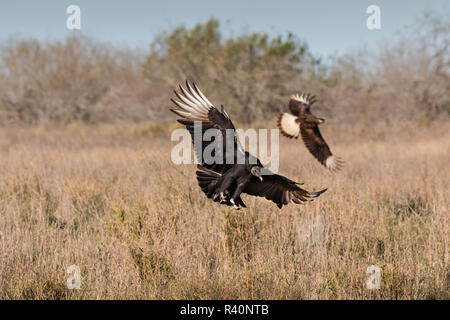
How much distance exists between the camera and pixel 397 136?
45.2ft

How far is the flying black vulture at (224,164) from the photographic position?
123 inches

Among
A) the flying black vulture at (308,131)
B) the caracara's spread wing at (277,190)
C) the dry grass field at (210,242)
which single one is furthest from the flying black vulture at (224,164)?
the flying black vulture at (308,131)

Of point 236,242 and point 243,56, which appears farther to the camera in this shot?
point 243,56

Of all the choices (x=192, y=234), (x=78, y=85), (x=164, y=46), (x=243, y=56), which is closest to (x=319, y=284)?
(x=192, y=234)

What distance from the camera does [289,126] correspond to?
5.53 metres

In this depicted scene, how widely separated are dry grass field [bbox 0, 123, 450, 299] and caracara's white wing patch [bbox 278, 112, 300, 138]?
0.54m

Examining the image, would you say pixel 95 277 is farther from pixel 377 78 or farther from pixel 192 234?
pixel 377 78

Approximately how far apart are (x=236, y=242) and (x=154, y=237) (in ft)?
2.70

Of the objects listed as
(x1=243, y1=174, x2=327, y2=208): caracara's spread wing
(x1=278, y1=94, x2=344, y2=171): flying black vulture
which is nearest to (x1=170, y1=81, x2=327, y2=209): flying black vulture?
(x1=243, y1=174, x2=327, y2=208): caracara's spread wing

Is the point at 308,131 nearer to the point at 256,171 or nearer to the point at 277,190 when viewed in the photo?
the point at 277,190

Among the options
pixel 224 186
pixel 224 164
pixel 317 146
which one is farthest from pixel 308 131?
pixel 224 186
